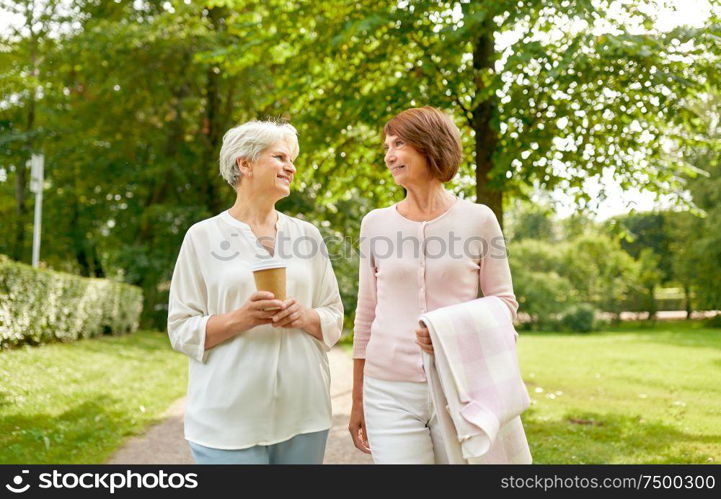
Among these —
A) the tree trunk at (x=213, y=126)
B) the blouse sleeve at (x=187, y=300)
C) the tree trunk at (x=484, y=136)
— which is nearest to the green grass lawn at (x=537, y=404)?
the tree trunk at (x=484, y=136)

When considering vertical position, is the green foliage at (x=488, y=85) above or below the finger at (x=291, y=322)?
above

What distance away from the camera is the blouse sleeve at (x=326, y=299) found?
2896 millimetres

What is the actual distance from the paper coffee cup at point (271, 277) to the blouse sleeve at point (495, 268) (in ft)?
2.52

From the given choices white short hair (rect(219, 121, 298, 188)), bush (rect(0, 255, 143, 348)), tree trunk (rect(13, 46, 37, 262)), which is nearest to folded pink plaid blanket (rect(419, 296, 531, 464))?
white short hair (rect(219, 121, 298, 188))

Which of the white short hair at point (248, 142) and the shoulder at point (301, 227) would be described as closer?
the white short hair at point (248, 142)

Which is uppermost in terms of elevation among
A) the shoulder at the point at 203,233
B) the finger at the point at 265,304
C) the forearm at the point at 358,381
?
the shoulder at the point at 203,233

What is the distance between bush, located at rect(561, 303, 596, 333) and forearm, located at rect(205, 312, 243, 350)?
33.0 meters

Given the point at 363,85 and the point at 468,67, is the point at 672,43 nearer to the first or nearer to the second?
the point at 468,67

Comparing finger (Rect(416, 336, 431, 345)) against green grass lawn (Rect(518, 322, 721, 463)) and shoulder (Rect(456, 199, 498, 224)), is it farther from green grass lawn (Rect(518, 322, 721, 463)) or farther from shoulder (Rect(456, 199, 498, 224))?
green grass lawn (Rect(518, 322, 721, 463))

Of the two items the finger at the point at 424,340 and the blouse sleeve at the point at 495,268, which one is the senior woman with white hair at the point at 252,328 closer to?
the finger at the point at 424,340

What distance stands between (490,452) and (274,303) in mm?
925

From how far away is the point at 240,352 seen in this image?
2760mm

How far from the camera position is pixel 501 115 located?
7.57m

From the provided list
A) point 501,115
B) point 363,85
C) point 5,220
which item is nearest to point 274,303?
point 501,115
